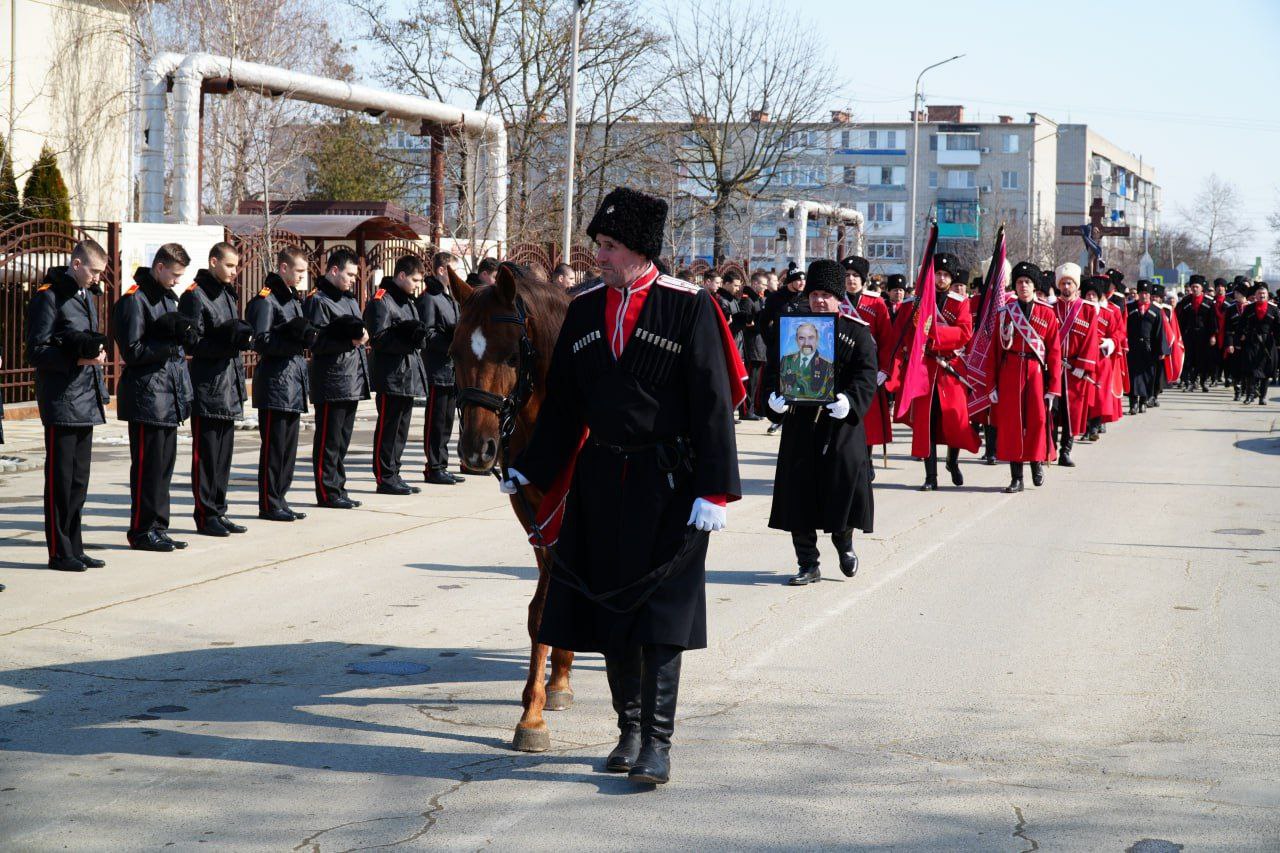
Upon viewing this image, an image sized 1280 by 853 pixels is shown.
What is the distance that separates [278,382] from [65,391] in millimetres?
2486

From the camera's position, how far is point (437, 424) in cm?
1416

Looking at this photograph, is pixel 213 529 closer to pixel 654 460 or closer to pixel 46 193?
pixel 654 460

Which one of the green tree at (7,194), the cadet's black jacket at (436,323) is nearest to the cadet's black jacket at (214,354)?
the cadet's black jacket at (436,323)

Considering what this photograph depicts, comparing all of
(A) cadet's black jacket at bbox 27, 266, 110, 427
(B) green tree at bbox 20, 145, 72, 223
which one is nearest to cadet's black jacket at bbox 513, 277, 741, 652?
(A) cadet's black jacket at bbox 27, 266, 110, 427

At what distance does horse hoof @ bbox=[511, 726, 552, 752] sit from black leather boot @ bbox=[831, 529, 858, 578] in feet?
13.2

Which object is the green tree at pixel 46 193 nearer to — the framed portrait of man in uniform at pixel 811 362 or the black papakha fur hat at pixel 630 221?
the framed portrait of man in uniform at pixel 811 362

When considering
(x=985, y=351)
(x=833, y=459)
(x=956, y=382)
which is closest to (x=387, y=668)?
(x=833, y=459)

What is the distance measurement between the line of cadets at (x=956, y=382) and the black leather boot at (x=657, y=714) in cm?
402

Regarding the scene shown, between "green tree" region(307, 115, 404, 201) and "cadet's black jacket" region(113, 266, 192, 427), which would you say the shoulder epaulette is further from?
"green tree" region(307, 115, 404, 201)

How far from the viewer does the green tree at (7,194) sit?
944 inches

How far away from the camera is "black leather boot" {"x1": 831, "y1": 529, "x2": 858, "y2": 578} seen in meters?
9.32

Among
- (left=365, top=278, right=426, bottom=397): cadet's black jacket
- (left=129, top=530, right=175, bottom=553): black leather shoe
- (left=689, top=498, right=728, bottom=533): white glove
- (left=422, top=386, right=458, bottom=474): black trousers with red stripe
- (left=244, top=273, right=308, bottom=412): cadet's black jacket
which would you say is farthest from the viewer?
(left=422, top=386, right=458, bottom=474): black trousers with red stripe

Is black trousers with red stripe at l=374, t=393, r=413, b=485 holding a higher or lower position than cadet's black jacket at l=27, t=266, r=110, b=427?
lower

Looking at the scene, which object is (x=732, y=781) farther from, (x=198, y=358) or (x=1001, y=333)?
(x=1001, y=333)
